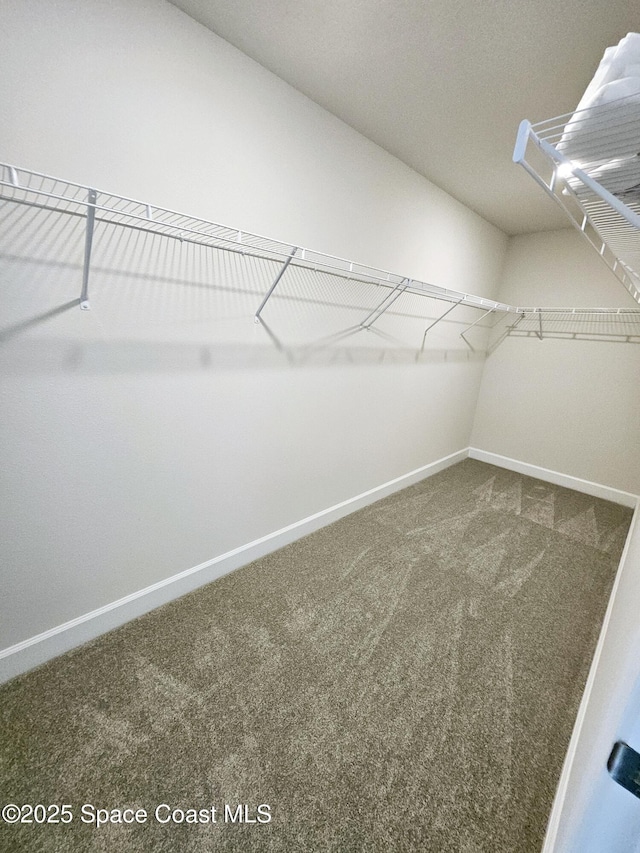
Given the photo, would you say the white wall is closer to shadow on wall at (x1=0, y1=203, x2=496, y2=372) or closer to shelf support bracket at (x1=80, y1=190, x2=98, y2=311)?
shadow on wall at (x1=0, y1=203, x2=496, y2=372)

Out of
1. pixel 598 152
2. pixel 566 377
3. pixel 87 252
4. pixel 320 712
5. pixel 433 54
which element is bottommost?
pixel 320 712

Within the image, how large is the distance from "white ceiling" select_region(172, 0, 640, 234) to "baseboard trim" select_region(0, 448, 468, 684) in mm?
2165

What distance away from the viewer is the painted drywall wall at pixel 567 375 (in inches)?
124

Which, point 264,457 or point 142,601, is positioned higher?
point 264,457

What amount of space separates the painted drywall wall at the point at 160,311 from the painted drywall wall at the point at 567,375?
5.86ft

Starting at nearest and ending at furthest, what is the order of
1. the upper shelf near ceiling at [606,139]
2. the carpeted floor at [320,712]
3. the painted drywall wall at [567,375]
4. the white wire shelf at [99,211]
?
the upper shelf near ceiling at [606,139], the white wire shelf at [99,211], the carpeted floor at [320,712], the painted drywall wall at [567,375]

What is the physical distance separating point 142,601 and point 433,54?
2431 mm

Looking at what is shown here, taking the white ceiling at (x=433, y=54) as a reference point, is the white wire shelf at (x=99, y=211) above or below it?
below

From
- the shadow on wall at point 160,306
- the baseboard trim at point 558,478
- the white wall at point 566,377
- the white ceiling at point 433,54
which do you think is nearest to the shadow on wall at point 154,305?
the shadow on wall at point 160,306

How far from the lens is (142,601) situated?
64.6 inches

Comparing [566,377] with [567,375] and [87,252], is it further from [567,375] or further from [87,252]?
[87,252]

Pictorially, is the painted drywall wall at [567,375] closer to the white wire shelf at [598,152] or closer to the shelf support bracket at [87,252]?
the white wire shelf at [598,152]

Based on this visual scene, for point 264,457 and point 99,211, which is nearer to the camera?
A: point 99,211

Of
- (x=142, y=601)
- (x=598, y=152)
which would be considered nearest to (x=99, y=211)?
(x=598, y=152)
